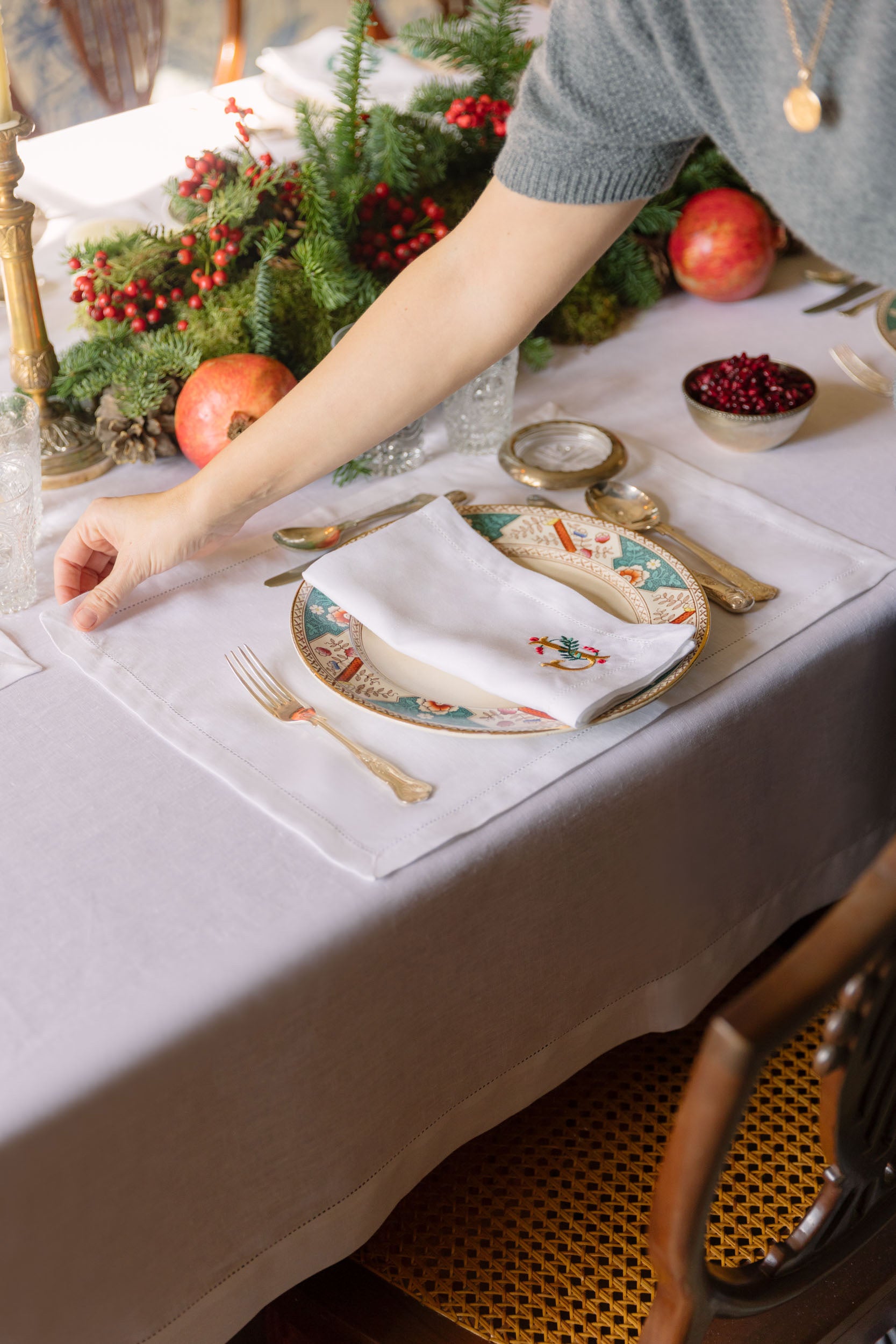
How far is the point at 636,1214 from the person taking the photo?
32.9 inches

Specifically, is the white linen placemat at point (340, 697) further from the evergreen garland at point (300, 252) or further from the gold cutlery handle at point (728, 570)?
the evergreen garland at point (300, 252)

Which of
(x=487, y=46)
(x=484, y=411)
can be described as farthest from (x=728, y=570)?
(x=487, y=46)

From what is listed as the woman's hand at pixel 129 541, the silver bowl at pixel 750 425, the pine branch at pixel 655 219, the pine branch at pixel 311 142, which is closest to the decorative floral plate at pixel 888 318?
the silver bowl at pixel 750 425

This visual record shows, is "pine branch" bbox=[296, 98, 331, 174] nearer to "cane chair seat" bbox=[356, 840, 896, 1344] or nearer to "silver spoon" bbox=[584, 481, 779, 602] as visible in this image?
"silver spoon" bbox=[584, 481, 779, 602]

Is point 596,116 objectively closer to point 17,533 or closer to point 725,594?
point 725,594

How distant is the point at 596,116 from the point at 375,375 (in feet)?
0.79

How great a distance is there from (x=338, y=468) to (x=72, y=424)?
262 millimetres

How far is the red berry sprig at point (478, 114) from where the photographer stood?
127 centimetres

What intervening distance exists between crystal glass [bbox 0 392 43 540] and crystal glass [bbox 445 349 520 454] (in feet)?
1.14

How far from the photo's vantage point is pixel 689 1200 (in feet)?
1.83

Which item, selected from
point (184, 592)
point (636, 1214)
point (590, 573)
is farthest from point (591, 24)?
point (636, 1214)

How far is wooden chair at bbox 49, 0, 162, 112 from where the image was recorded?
2.62 metres

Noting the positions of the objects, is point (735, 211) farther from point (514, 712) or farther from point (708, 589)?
point (514, 712)

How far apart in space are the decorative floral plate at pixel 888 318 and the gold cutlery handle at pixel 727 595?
437mm
